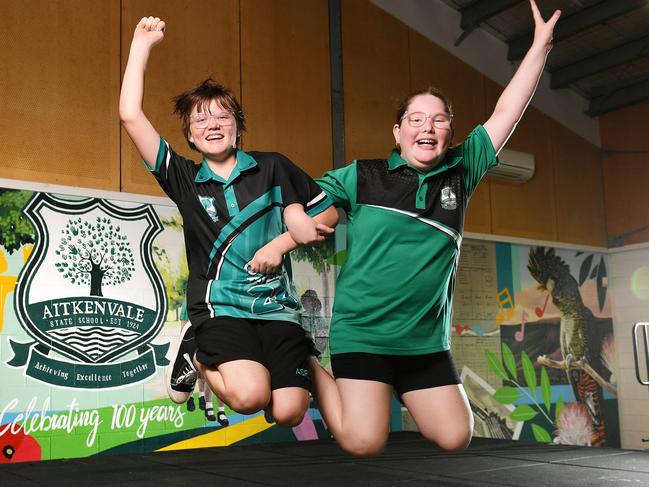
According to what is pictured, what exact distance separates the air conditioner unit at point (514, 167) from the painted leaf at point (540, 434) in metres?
2.70

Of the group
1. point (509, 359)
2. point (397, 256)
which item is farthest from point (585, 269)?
point (397, 256)

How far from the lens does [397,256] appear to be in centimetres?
227

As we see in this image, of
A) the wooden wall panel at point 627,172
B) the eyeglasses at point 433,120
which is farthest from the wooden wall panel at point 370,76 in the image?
the eyeglasses at point 433,120

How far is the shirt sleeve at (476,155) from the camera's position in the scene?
2400mm

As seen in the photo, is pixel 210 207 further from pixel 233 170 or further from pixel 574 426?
pixel 574 426

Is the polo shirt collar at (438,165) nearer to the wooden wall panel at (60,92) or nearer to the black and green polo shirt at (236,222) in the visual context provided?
the black and green polo shirt at (236,222)

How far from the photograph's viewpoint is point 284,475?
3869 mm

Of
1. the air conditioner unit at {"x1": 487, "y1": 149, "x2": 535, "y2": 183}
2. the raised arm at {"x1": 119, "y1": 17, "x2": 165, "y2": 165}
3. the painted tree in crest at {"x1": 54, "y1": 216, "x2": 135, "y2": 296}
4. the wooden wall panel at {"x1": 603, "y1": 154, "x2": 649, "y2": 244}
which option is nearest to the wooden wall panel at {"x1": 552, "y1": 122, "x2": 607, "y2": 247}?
the wooden wall panel at {"x1": 603, "y1": 154, "x2": 649, "y2": 244}

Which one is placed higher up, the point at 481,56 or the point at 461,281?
the point at 481,56

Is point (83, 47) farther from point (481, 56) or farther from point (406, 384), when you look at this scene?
point (481, 56)

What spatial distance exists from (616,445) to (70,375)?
6.48 metres

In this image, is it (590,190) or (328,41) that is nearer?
(328,41)

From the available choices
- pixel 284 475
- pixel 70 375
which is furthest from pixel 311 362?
pixel 70 375

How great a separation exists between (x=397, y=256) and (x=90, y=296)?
3330 millimetres
